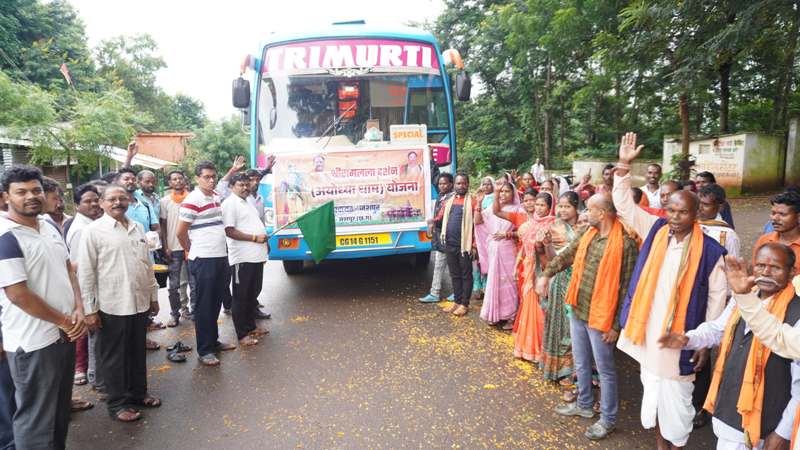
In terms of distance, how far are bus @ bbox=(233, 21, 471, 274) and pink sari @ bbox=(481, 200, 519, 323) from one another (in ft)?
3.67

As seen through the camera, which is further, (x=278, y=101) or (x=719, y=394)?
(x=278, y=101)

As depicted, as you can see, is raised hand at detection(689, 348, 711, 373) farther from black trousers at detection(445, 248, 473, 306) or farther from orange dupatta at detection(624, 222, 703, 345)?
black trousers at detection(445, 248, 473, 306)

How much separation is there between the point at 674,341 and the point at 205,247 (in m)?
3.69

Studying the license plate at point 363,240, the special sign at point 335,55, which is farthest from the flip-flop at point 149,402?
the special sign at point 335,55

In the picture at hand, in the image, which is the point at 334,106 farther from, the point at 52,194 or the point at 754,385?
the point at 754,385

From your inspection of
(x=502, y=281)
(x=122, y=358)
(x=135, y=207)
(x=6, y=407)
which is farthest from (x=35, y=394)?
(x=502, y=281)

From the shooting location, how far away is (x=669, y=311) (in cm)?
256

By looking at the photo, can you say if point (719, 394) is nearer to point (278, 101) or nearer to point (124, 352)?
point (124, 352)

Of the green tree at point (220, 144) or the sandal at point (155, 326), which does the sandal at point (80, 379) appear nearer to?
the sandal at point (155, 326)

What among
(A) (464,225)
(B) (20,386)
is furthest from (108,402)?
(A) (464,225)

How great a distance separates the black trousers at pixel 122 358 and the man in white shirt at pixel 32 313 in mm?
636

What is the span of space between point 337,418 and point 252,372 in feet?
3.93

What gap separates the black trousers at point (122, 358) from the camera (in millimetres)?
3395

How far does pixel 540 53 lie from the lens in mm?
17656
